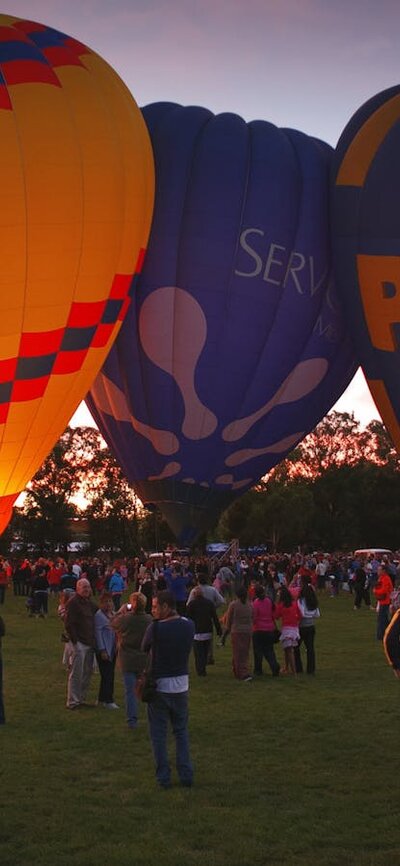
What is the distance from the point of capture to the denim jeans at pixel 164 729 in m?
7.59

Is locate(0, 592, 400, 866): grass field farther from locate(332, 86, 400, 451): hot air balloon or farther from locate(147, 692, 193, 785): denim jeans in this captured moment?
locate(332, 86, 400, 451): hot air balloon

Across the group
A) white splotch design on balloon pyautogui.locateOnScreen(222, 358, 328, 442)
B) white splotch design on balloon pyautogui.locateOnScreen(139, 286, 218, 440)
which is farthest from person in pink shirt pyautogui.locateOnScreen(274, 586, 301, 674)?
white splotch design on balloon pyautogui.locateOnScreen(222, 358, 328, 442)

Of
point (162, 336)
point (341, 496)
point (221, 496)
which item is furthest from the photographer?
point (341, 496)

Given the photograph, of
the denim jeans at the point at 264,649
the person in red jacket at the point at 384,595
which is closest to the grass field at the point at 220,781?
the denim jeans at the point at 264,649

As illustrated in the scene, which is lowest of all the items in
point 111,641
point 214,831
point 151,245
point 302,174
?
point 214,831

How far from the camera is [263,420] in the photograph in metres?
22.6

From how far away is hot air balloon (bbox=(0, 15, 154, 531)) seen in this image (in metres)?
16.9

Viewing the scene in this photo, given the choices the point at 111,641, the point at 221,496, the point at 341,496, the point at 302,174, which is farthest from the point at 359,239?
the point at 341,496

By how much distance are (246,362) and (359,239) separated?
3522 mm

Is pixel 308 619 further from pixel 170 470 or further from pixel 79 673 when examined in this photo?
pixel 170 470

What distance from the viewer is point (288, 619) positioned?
13.5 metres

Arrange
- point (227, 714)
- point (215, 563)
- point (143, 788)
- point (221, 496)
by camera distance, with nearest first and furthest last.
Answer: point (143, 788), point (227, 714), point (221, 496), point (215, 563)

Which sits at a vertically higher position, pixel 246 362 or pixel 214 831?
pixel 246 362

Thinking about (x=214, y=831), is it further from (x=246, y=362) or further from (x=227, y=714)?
(x=246, y=362)
